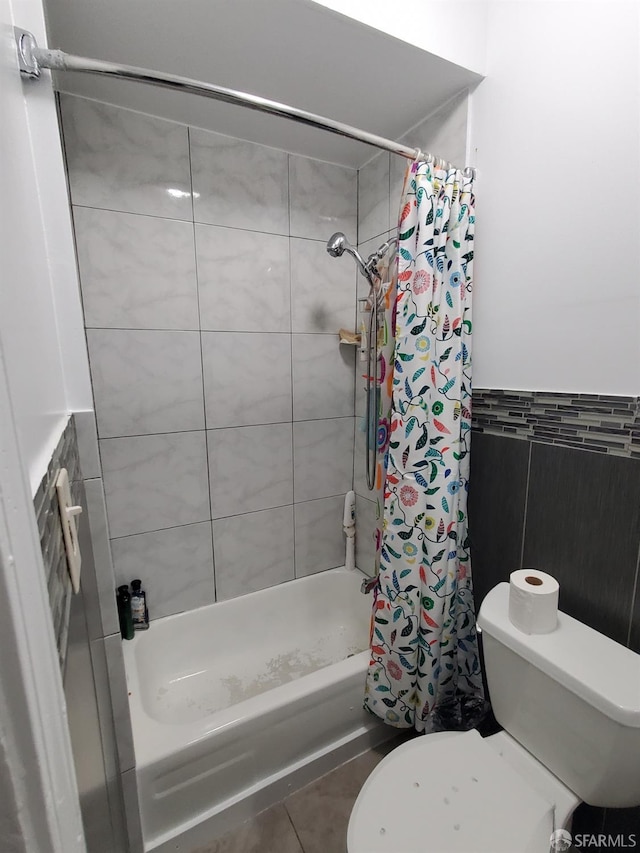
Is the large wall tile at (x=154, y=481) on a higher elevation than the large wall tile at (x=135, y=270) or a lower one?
lower

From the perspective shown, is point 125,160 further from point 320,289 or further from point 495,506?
point 495,506

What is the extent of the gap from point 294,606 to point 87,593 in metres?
1.28

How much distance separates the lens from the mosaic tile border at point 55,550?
0.39m

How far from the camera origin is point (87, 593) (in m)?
0.73

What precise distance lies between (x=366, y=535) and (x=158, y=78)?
5.87 feet

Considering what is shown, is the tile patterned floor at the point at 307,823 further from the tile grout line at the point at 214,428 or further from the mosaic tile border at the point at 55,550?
the tile grout line at the point at 214,428

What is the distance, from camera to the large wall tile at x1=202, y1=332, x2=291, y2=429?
1.56 m

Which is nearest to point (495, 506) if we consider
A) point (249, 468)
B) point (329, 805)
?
point (249, 468)

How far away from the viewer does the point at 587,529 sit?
0.98 m

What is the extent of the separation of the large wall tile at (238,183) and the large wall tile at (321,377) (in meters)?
0.51

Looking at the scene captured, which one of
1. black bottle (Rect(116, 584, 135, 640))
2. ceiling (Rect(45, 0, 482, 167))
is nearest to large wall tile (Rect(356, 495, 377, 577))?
black bottle (Rect(116, 584, 135, 640))

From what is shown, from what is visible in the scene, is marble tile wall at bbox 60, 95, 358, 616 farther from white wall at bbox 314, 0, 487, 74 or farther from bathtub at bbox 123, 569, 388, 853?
white wall at bbox 314, 0, 487, 74

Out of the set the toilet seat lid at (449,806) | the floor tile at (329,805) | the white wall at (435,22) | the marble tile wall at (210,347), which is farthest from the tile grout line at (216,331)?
the floor tile at (329,805)

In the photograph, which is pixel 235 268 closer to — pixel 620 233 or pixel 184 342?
pixel 184 342
